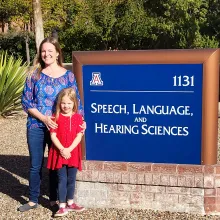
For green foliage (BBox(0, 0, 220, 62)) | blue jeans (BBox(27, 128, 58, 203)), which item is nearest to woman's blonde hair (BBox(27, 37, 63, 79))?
blue jeans (BBox(27, 128, 58, 203))

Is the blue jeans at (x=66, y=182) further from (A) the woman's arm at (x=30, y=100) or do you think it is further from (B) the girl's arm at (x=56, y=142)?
(A) the woman's arm at (x=30, y=100)

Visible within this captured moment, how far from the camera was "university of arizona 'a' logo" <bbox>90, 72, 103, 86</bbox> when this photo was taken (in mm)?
Answer: 4781

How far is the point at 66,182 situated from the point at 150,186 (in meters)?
0.79

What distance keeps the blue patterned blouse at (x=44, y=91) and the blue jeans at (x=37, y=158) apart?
0.09 meters

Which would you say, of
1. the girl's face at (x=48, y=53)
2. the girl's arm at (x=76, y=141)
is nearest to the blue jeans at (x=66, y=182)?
the girl's arm at (x=76, y=141)

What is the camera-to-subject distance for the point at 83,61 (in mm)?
4820

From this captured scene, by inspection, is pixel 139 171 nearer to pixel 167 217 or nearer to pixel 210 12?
pixel 167 217

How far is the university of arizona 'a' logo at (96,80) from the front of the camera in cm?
478

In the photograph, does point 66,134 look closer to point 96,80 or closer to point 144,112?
point 96,80

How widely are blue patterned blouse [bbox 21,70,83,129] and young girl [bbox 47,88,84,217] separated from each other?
Result: 97mm

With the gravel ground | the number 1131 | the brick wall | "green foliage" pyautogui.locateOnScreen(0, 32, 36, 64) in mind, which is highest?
"green foliage" pyautogui.locateOnScreen(0, 32, 36, 64)

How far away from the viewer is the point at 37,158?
4.79 metres

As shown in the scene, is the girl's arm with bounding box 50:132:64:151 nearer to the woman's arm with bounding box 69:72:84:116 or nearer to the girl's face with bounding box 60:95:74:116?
the girl's face with bounding box 60:95:74:116

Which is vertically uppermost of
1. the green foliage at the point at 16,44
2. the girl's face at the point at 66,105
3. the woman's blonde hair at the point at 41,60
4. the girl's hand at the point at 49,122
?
the green foliage at the point at 16,44
